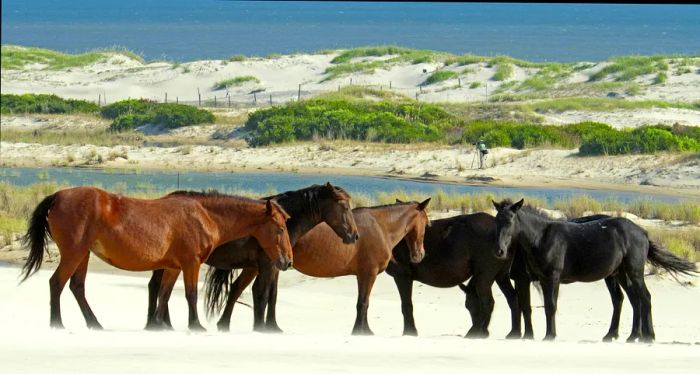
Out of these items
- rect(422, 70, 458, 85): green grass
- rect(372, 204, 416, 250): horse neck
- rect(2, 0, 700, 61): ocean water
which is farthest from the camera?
rect(2, 0, 700, 61): ocean water

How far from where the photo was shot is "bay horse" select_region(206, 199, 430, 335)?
12.9 meters

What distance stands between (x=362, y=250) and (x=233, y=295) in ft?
4.32

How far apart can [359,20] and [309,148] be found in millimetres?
Result: 144476

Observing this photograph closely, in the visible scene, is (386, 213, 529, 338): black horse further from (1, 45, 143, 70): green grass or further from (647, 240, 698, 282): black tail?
(1, 45, 143, 70): green grass

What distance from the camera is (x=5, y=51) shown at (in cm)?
6775

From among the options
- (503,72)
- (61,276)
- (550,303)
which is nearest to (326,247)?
(550,303)

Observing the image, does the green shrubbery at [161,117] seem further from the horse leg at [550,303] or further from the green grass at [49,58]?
the horse leg at [550,303]

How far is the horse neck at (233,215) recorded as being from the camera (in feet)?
39.6

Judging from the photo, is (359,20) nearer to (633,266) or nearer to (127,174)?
(127,174)

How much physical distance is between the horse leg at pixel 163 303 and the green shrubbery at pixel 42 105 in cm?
3449

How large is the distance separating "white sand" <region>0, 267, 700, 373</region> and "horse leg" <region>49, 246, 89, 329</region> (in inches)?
7.4

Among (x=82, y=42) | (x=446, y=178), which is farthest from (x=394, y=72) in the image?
(x=82, y=42)

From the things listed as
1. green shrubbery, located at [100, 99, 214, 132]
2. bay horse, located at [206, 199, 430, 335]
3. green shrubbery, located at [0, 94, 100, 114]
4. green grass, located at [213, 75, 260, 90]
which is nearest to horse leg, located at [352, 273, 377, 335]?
bay horse, located at [206, 199, 430, 335]

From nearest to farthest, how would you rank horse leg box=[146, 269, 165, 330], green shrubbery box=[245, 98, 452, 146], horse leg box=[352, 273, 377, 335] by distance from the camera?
1. horse leg box=[146, 269, 165, 330]
2. horse leg box=[352, 273, 377, 335]
3. green shrubbery box=[245, 98, 452, 146]
